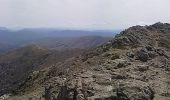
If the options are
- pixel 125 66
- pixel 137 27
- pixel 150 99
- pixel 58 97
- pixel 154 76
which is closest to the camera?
pixel 150 99

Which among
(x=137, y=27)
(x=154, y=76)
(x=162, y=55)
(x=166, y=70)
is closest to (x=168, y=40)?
(x=137, y=27)

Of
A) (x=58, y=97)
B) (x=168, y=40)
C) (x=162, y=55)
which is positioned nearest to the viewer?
(x=58, y=97)

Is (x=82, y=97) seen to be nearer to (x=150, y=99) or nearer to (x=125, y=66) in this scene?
(x=150, y=99)

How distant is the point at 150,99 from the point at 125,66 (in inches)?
703

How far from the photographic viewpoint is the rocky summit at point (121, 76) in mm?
33188

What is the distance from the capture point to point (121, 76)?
133 feet

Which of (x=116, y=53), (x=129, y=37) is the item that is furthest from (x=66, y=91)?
(x=129, y=37)

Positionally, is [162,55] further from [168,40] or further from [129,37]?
[168,40]

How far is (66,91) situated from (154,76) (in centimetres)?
1610

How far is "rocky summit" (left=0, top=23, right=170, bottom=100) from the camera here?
33188 millimetres

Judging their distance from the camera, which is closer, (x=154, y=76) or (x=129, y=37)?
(x=154, y=76)

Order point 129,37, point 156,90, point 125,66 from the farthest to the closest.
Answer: point 129,37
point 125,66
point 156,90

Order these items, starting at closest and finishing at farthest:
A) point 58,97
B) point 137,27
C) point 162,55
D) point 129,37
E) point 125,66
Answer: point 58,97
point 125,66
point 162,55
point 129,37
point 137,27

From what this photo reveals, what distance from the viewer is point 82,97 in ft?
108
